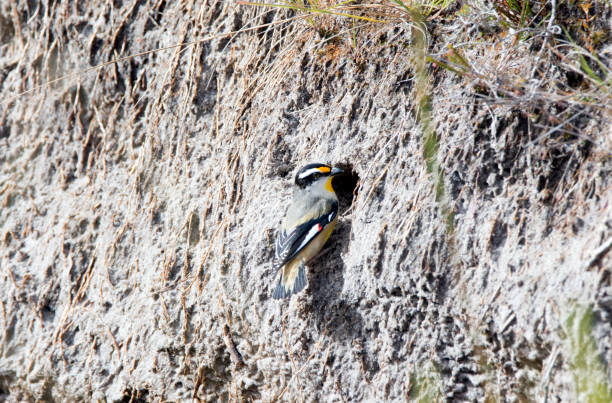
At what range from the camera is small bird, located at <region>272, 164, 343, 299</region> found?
4289mm

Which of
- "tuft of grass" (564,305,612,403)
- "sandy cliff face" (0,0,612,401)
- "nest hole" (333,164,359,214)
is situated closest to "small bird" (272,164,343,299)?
"sandy cliff face" (0,0,612,401)

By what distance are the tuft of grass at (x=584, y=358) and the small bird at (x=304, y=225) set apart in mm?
1778

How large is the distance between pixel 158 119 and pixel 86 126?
97 cm

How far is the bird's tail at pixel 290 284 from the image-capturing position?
13.9ft

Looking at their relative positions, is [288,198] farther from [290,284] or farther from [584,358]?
[584,358]

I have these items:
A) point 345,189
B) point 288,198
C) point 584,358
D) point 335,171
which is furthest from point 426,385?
point 345,189

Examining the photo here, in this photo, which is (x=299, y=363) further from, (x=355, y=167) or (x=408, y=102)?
(x=408, y=102)

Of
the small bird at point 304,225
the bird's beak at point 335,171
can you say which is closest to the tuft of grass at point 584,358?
the small bird at point 304,225

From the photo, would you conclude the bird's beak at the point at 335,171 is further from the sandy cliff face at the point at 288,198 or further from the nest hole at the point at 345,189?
the nest hole at the point at 345,189

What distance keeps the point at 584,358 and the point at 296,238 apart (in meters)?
2.01

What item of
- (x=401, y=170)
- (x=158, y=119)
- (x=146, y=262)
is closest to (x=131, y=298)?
(x=146, y=262)

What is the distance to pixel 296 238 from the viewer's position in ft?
14.3

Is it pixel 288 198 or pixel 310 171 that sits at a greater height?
pixel 310 171

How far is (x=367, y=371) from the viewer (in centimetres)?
400
